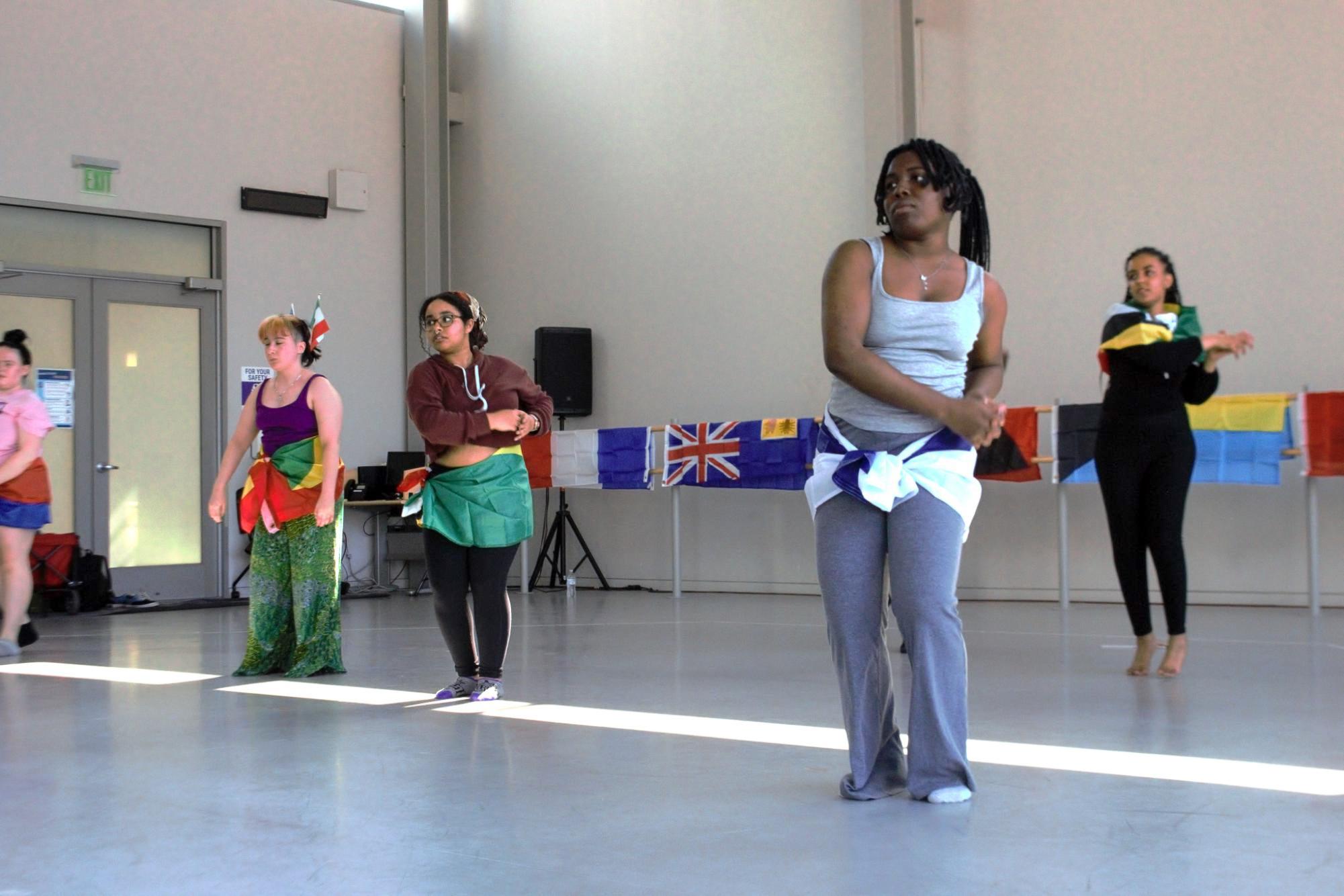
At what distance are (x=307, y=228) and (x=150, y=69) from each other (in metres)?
1.66

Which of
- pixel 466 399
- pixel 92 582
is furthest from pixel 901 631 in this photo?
pixel 92 582

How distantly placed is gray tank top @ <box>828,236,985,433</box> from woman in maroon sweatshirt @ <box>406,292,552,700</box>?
185 centimetres

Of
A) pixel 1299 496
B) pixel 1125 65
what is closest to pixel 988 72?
pixel 1125 65

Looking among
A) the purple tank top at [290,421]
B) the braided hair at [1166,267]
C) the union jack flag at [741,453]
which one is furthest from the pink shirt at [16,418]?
the braided hair at [1166,267]

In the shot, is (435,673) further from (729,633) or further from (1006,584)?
(1006,584)

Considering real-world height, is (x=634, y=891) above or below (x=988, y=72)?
below

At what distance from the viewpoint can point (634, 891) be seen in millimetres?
2129

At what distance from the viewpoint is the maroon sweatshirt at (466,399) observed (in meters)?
4.30

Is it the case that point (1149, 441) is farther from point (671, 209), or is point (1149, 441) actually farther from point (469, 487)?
point (671, 209)

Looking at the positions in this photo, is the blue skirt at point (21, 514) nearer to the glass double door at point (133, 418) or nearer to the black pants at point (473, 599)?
the black pants at point (473, 599)

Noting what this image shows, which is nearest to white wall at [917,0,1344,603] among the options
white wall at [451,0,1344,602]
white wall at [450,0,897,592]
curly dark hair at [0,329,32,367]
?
white wall at [451,0,1344,602]

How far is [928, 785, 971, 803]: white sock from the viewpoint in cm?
270

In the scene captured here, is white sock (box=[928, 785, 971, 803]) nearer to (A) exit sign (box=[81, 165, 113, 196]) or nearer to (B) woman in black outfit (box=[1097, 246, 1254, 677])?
(B) woman in black outfit (box=[1097, 246, 1254, 677])

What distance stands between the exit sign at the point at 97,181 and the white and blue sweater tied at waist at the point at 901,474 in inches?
348
